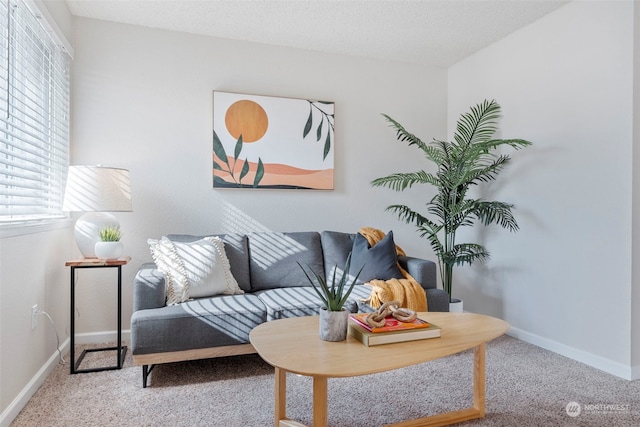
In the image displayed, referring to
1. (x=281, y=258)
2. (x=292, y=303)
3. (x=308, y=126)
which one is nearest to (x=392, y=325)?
(x=292, y=303)

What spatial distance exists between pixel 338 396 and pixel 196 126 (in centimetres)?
237

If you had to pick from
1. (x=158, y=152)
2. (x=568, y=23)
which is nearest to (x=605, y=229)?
(x=568, y=23)

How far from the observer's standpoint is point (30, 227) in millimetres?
2193

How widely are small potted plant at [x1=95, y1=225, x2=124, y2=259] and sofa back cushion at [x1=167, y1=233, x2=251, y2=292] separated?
1.32ft

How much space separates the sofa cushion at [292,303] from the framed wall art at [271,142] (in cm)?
108

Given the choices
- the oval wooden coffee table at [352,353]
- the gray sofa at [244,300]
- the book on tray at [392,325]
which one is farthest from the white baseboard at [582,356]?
the book on tray at [392,325]

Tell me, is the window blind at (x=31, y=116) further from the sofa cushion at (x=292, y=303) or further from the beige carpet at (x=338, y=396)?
the sofa cushion at (x=292, y=303)

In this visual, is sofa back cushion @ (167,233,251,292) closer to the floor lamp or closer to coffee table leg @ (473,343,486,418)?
the floor lamp

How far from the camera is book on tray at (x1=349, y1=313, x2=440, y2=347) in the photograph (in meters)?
1.67

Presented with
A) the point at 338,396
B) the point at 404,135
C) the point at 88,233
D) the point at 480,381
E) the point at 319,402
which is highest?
the point at 404,135

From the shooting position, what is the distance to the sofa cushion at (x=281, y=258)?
314cm

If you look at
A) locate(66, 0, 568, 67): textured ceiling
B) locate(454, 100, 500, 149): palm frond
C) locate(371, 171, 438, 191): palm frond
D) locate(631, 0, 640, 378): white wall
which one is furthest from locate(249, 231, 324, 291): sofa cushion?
locate(631, 0, 640, 378): white wall

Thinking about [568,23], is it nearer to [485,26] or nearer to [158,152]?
[485,26]

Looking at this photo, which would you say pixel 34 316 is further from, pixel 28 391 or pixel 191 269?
pixel 191 269
